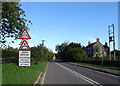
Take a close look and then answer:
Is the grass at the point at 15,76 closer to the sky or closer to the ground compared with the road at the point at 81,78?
closer to the sky

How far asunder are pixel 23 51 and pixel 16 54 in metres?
17.2

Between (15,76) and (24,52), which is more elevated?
(24,52)

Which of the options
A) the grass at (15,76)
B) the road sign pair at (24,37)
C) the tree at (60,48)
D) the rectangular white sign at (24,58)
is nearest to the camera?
the rectangular white sign at (24,58)

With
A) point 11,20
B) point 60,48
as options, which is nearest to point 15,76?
point 11,20

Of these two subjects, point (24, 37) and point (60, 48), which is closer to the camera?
point (24, 37)

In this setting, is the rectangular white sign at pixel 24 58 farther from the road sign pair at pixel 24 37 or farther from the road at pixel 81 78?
the road at pixel 81 78

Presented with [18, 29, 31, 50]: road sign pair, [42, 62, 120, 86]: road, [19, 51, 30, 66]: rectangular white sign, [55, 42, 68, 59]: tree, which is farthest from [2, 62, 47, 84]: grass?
[55, 42, 68, 59]: tree

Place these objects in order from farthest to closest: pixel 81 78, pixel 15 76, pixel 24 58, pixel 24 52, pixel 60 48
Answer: pixel 60 48
pixel 81 78
pixel 15 76
pixel 24 52
pixel 24 58

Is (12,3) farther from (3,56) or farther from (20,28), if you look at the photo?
(3,56)

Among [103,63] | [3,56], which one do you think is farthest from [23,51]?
[103,63]

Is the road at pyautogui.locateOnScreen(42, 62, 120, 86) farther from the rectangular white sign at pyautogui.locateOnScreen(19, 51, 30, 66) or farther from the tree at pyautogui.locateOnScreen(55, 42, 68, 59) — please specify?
the tree at pyautogui.locateOnScreen(55, 42, 68, 59)

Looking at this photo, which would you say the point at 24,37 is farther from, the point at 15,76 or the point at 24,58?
the point at 15,76

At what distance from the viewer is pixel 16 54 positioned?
26.6 m

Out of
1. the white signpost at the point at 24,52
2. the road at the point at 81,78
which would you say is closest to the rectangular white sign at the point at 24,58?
the white signpost at the point at 24,52
